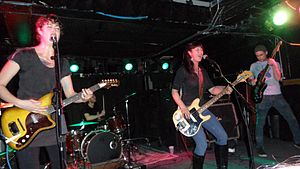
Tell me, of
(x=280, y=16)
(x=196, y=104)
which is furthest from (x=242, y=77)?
(x=280, y=16)

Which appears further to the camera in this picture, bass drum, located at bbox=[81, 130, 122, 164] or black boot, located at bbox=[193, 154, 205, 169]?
bass drum, located at bbox=[81, 130, 122, 164]

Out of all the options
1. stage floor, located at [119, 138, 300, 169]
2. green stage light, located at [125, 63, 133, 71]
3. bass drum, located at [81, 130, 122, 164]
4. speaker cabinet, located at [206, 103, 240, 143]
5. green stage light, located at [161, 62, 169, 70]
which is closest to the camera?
stage floor, located at [119, 138, 300, 169]

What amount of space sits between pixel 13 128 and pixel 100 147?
383 centimetres

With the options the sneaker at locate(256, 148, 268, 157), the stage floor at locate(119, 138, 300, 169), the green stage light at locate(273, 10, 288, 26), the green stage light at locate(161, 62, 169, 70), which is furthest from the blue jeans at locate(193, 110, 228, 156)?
the green stage light at locate(161, 62, 169, 70)

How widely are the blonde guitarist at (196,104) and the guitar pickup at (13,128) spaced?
236cm

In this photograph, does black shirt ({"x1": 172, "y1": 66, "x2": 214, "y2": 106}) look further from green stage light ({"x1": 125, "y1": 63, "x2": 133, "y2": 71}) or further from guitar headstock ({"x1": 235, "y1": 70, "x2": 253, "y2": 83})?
green stage light ({"x1": 125, "y1": 63, "x2": 133, "y2": 71})

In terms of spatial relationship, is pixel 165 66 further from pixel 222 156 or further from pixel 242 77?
pixel 222 156

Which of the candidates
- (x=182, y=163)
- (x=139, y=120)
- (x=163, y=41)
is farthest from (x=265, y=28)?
(x=139, y=120)

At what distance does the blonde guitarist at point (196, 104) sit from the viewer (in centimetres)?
412

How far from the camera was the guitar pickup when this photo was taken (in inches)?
99.7

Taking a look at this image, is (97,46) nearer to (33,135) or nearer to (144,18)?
(144,18)

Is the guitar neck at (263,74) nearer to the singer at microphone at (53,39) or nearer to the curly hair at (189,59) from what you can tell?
the curly hair at (189,59)

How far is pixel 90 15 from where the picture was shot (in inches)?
194

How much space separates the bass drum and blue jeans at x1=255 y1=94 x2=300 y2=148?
10.7ft
